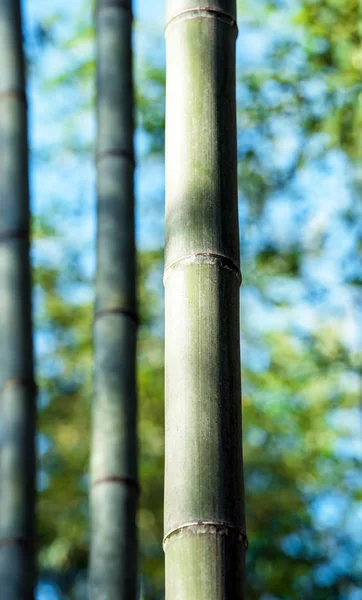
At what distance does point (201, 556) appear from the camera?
1420 mm

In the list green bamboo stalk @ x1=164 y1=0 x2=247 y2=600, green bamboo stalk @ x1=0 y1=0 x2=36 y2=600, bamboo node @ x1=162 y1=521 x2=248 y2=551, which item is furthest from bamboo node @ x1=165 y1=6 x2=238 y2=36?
green bamboo stalk @ x1=0 y1=0 x2=36 y2=600

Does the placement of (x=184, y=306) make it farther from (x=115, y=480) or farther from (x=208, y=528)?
(x=115, y=480)

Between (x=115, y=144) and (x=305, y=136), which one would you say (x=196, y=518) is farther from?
(x=305, y=136)

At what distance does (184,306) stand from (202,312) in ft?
0.10

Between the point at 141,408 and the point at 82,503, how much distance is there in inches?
23.8

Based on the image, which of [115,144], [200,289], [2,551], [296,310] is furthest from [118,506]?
[296,310]

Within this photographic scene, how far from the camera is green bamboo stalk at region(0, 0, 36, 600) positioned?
2.81m

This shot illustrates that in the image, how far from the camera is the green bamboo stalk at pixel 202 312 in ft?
4.71

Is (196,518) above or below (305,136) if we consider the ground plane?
below

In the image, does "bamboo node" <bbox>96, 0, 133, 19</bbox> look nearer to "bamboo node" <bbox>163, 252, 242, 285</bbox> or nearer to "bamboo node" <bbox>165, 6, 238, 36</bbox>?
"bamboo node" <bbox>165, 6, 238, 36</bbox>

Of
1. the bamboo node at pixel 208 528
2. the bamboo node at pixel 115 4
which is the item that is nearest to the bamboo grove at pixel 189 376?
the bamboo node at pixel 208 528

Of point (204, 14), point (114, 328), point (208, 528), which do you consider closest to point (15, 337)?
point (114, 328)

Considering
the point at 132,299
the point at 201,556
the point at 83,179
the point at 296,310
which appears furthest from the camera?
the point at 83,179

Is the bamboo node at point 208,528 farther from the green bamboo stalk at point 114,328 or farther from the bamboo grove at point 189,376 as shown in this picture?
the green bamboo stalk at point 114,328
